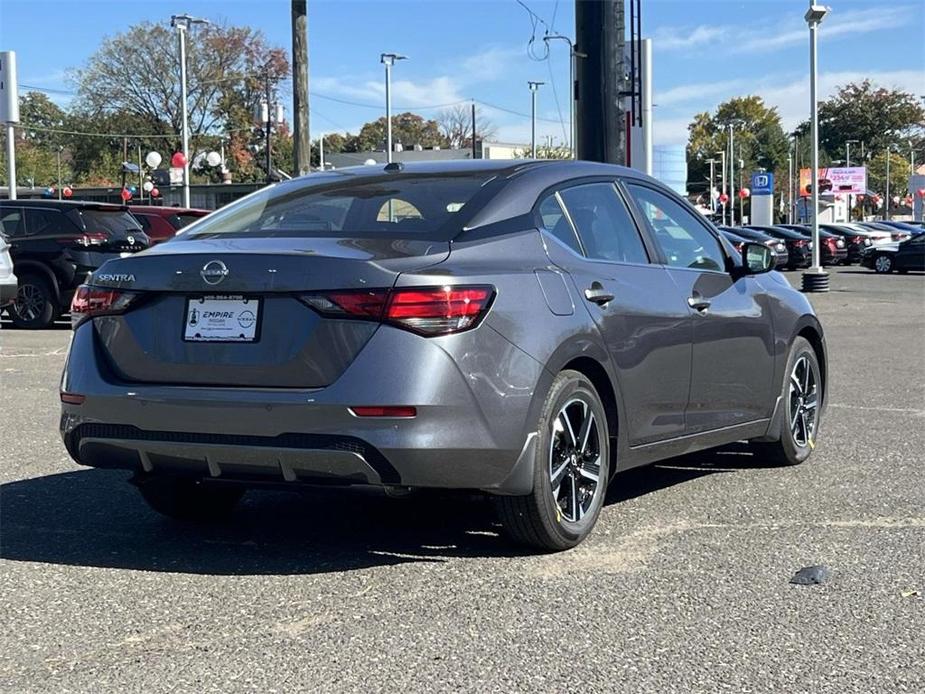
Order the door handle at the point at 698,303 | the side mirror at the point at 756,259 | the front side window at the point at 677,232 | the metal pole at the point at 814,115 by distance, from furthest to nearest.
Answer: the metal pole at the point at 814,115
the side mirror at the point at 756,259
the front side window at the point at 677,232
the door handle at the point at 698,303

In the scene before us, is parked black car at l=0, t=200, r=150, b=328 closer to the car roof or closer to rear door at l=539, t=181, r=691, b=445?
the car roof

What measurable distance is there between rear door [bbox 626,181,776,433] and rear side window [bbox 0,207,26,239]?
39.2 feet

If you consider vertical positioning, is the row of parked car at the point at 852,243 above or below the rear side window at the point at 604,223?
above

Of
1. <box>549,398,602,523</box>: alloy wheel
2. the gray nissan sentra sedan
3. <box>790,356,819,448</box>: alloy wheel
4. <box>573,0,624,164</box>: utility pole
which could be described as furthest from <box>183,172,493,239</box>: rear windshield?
<box>573,0,624,164</box>: utility pole

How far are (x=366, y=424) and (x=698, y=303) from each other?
6.97 ft

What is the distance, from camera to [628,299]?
4.89 metres

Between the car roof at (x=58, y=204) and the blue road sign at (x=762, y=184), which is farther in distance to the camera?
the blue road sign at (x=762, y=184)

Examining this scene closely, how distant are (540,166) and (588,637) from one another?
87.8 inches

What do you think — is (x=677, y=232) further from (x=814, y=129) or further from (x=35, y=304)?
(x=814, y=129)

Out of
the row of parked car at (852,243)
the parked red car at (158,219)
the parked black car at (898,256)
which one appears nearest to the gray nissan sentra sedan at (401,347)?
the parked red car at (158,219)

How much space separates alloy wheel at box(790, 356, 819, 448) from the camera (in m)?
6.41

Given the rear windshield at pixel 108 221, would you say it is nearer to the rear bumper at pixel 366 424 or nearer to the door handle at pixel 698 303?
the door handle at pixel 698 303

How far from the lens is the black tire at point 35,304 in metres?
15.4

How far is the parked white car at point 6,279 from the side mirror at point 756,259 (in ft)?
30.2
